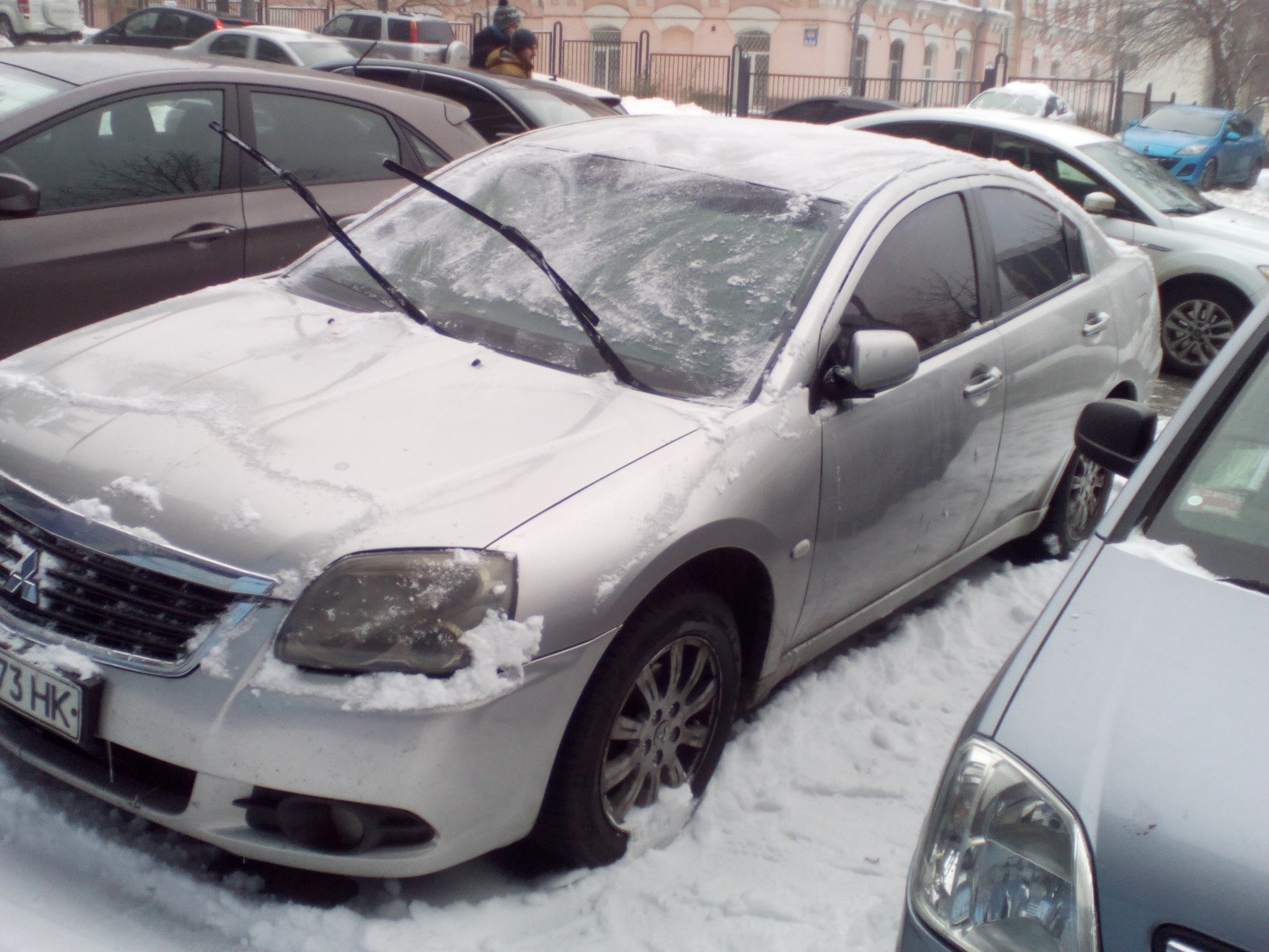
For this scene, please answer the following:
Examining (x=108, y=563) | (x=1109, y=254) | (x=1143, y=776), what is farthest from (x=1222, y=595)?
(x=1109, y=254)

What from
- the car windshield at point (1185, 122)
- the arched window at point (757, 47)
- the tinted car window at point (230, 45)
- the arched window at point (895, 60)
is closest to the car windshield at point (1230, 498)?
the tinted car window at point (230, 45)

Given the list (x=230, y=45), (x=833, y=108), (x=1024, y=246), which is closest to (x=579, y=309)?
(x=1024, y=246)

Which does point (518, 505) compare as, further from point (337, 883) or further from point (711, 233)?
point (711, 233)

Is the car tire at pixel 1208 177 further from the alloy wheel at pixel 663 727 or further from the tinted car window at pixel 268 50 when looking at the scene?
the alloy wheel at pixel 663 727

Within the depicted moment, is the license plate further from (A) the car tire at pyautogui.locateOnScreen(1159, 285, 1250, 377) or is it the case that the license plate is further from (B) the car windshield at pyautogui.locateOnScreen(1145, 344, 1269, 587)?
(A) the car tire at pyautogui.locateOnScreen(1159, 285, 1250, 377)

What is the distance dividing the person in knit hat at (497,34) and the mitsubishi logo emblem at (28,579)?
9.90 metres

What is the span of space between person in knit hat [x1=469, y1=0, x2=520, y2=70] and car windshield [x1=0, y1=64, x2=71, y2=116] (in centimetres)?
723

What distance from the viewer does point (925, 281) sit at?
3562mm

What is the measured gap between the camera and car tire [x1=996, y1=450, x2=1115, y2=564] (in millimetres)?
4625

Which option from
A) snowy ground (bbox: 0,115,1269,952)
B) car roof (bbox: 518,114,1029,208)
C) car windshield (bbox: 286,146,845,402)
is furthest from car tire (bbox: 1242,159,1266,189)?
snowy ground (bbox: 0,115,1269,952)

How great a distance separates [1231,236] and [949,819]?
25.7 ft

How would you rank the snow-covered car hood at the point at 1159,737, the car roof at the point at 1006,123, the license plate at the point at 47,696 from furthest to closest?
the car roof at the point at 1006,123, the license plate at the point at 47,696, the snow-covered car hood at the point at 1159,737

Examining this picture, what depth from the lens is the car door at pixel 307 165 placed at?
507 centimetres

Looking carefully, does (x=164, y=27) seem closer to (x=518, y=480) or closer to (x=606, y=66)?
(x=606, y=66)
